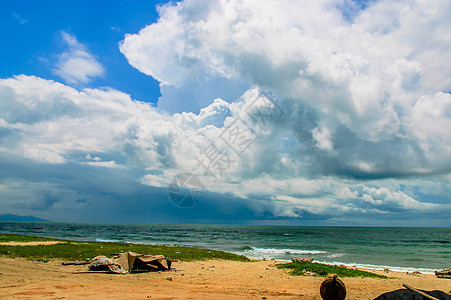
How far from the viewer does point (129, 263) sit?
51.5ft

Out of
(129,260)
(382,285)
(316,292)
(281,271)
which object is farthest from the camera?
(281,271)

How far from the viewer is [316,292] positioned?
1188cm

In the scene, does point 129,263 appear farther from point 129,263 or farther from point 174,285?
point 174,285

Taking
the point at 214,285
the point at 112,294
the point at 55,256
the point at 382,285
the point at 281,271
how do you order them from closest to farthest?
the point at 112,294
the point at 214,285
the point at 382,285
the point at 281,271
the point at 55,256

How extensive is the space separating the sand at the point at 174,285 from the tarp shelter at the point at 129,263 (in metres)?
0.61

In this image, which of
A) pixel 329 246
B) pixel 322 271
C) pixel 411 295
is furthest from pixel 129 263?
pixel 329 246

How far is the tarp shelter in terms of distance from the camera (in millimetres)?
15281

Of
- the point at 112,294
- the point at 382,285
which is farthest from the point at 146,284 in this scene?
the point at 382,285

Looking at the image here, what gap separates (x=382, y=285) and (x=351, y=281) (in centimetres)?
150

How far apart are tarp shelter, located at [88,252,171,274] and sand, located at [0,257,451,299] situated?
0.61 metres

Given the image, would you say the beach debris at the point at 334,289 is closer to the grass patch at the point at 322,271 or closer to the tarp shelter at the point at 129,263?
the grass patch at the point at 322,271

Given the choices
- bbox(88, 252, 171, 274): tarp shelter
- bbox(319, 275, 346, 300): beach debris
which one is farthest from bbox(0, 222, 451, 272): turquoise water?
bbox(319, 275, 346, 300): beach debris

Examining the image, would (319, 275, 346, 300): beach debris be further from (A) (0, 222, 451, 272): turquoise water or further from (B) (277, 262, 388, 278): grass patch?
(A) (0, 222, 451, 272): turquoise water

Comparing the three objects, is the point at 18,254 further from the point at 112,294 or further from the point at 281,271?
the point at 281,271
